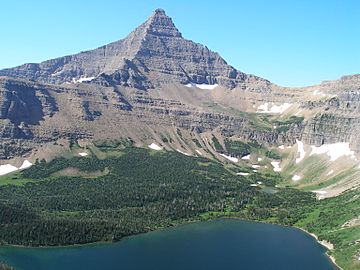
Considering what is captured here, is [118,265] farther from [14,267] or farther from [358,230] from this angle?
[358,230]

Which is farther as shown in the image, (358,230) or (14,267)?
(358,230)

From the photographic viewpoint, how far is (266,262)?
182125 mm

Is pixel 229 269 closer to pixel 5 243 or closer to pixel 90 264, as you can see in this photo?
pixel 90 264

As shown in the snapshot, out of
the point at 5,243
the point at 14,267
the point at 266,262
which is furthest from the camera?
the point at 5,243

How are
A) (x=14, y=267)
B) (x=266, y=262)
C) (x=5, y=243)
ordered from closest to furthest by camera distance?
(x=14, y=267), (x=266, y=262), (x=5, y=243)

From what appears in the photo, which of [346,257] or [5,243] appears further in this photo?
[5,243]

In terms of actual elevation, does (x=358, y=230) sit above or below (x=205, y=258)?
above

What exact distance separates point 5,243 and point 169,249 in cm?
6617

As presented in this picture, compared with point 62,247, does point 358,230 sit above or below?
above

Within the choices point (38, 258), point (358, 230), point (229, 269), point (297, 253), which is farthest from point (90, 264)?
point (358, 230)

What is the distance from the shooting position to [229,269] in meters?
172

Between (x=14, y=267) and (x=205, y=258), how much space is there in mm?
69392

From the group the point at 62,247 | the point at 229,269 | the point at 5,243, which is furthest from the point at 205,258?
the point at 5,243

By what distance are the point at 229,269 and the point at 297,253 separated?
36127 millimetres
